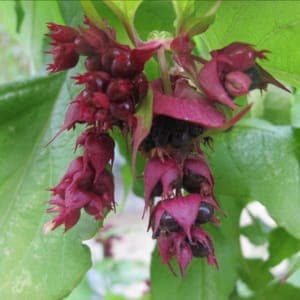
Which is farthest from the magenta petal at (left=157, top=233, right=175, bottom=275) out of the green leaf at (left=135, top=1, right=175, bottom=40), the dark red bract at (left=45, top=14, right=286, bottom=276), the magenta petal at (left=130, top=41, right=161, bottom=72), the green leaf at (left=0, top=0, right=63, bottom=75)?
the green leaf at (left=0, top=0, right=63, bottom=75)

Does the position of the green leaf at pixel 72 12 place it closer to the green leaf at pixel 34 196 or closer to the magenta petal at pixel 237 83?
the green leaf at pixel 34 196

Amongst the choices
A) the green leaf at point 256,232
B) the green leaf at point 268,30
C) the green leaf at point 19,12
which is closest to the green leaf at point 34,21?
the green leaf at point 19,12

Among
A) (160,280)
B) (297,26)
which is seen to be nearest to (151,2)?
(297,26)

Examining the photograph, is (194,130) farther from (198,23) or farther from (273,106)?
(273,106)

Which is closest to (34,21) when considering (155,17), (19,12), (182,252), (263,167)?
(19,12)

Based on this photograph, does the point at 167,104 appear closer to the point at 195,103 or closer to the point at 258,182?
the point at 195,103

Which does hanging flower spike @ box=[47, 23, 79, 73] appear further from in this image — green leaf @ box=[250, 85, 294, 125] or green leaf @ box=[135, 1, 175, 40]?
green leaf @ box=[250, 85, 294, 125]
